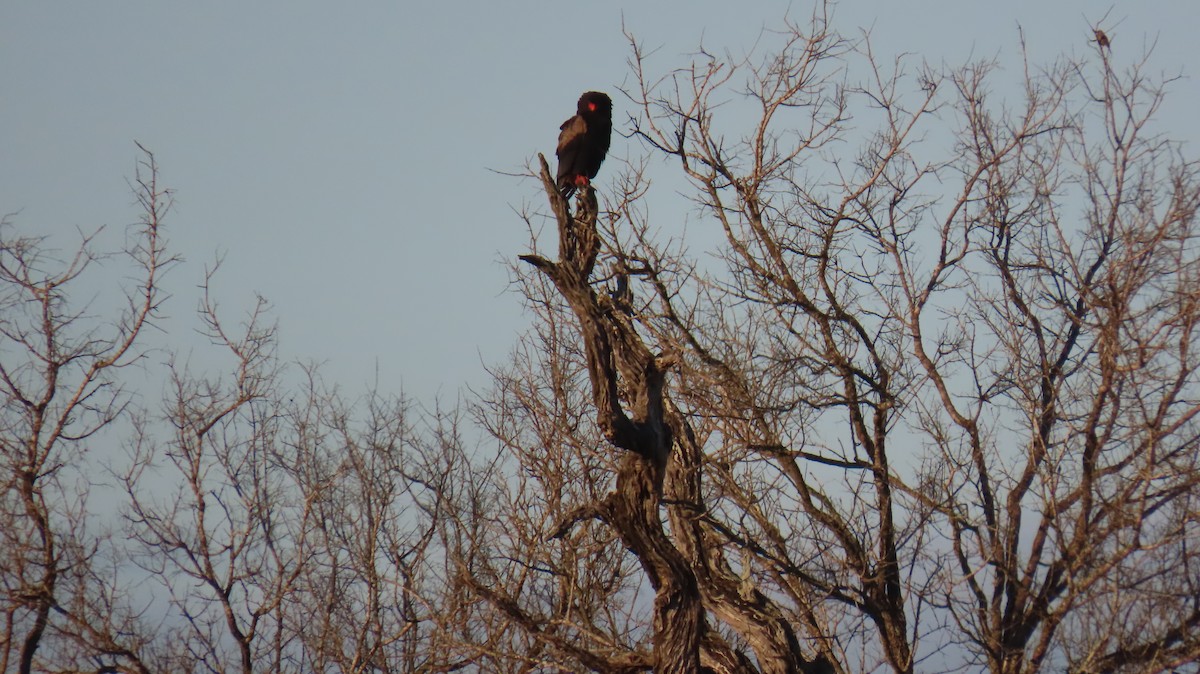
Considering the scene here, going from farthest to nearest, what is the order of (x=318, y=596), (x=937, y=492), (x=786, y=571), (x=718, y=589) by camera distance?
1. (x=318, y=596)
2. (x=937, y=492)
3. (x=786, y=571)
4. (x=718, y=589)

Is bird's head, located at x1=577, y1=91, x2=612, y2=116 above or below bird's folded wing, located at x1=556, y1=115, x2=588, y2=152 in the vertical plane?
above

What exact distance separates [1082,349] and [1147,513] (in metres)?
1.52

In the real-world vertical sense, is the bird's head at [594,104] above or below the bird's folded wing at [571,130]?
above

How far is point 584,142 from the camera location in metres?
7.76

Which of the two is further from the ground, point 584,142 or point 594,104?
point 594,104

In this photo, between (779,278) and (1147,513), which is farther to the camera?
(779,278)

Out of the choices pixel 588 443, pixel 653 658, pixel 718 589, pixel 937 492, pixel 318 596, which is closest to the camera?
pixel 653 658

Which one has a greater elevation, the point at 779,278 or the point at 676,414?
the point at 779,278

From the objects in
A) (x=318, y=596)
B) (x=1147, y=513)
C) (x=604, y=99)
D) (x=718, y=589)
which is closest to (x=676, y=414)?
(x=718, y=589)

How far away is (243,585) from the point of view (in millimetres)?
12539

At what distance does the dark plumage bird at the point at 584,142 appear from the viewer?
303 inches

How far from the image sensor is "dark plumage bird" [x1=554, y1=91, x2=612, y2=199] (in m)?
7.70

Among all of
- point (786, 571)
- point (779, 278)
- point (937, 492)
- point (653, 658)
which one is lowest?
point (653, 658)

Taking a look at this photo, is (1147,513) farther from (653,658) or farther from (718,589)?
(653,658)
